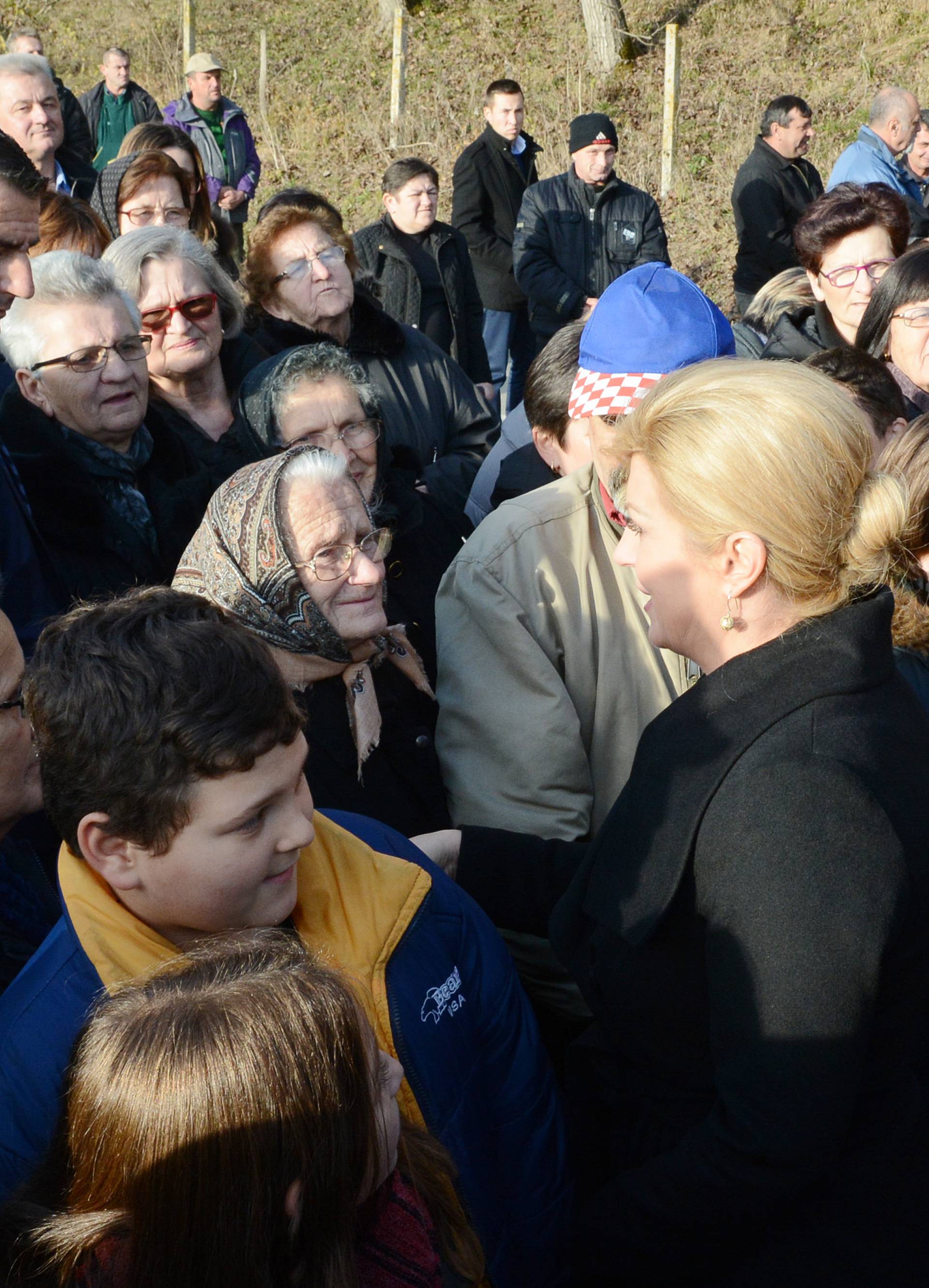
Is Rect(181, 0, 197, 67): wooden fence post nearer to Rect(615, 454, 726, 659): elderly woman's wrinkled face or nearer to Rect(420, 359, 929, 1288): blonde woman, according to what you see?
Rect(615, 454, 726, 659): elderly woman's wrinkled face

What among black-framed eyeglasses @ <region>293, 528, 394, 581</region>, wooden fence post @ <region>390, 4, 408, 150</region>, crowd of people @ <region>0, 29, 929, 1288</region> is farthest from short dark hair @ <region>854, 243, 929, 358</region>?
wooden fence post @ <region>390, 4, 408, 150</region>

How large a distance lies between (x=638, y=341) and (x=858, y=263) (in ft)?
7.15

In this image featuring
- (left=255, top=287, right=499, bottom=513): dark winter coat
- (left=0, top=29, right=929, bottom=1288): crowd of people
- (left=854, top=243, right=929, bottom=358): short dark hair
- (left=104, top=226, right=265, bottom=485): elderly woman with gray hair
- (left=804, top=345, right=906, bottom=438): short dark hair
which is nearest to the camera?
(left=0, top=29, right=929, bottom=1288): crowd of people

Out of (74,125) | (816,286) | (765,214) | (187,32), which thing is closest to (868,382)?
(816,286)

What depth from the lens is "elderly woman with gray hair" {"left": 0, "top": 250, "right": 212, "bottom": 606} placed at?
2842 millimetres

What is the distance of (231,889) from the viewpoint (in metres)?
1.50

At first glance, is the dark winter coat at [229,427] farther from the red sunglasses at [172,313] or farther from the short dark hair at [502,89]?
the short dark hair at [502,89]

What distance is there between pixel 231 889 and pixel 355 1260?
0.47 m

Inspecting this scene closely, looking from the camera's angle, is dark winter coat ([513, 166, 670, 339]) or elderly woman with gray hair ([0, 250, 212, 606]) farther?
dark winter coat ([513, 166, 670, 339])

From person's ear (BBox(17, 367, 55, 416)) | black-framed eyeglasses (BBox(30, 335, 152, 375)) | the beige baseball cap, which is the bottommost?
person's ear (BBox(17, 367, 55, 416))

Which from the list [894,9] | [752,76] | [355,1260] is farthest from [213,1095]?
[894,9]

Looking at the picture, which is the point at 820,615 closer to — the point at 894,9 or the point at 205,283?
the point at 205,283

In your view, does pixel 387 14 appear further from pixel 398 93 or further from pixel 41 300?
pixel 41 300

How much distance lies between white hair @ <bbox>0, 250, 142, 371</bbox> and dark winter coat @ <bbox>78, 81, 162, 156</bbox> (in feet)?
25.1
